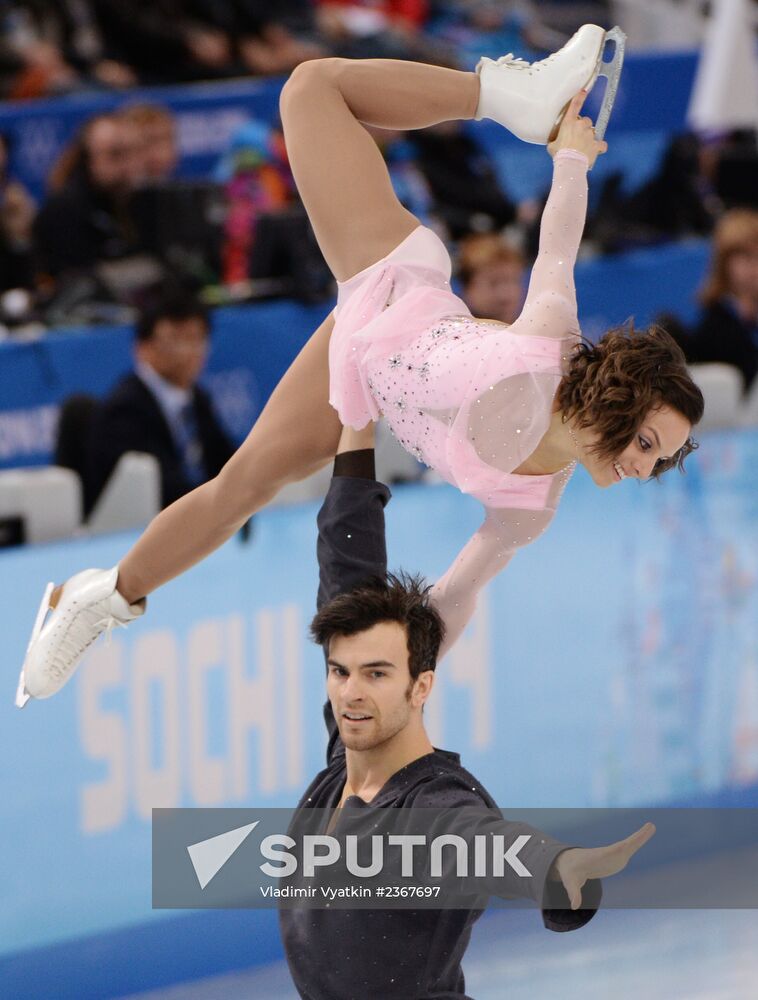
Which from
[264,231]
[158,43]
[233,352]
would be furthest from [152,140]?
[158,43]

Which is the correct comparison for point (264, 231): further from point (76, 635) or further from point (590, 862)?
point (590, 862)

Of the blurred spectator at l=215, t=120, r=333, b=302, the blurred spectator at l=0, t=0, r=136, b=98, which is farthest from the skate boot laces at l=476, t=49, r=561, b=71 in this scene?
the blurred spectator at l=0, t=0, r=136, b=98

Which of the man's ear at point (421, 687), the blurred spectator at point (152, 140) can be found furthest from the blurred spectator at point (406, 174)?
the man's ear at point (421, 687)

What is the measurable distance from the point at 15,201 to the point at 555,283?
4.96 meters

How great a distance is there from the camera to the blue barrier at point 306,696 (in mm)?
4379

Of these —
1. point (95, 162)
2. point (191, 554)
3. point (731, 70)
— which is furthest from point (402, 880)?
point (731, 70)

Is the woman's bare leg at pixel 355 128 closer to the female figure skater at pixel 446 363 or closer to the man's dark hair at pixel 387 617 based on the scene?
the female figure skater at pixel 446 363

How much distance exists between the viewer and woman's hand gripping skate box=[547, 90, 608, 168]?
305 cm

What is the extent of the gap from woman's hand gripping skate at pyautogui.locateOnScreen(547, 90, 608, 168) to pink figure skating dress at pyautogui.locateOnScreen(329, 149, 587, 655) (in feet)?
0.08

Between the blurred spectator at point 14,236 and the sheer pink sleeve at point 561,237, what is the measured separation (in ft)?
14.5

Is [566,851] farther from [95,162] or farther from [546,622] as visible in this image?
[95,162]

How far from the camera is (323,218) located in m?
3.16

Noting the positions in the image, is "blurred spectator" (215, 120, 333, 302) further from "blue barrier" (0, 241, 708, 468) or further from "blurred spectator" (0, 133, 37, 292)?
"blurred spectator" (0, 133, 37, 292)

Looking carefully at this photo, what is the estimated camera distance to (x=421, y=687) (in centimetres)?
289
